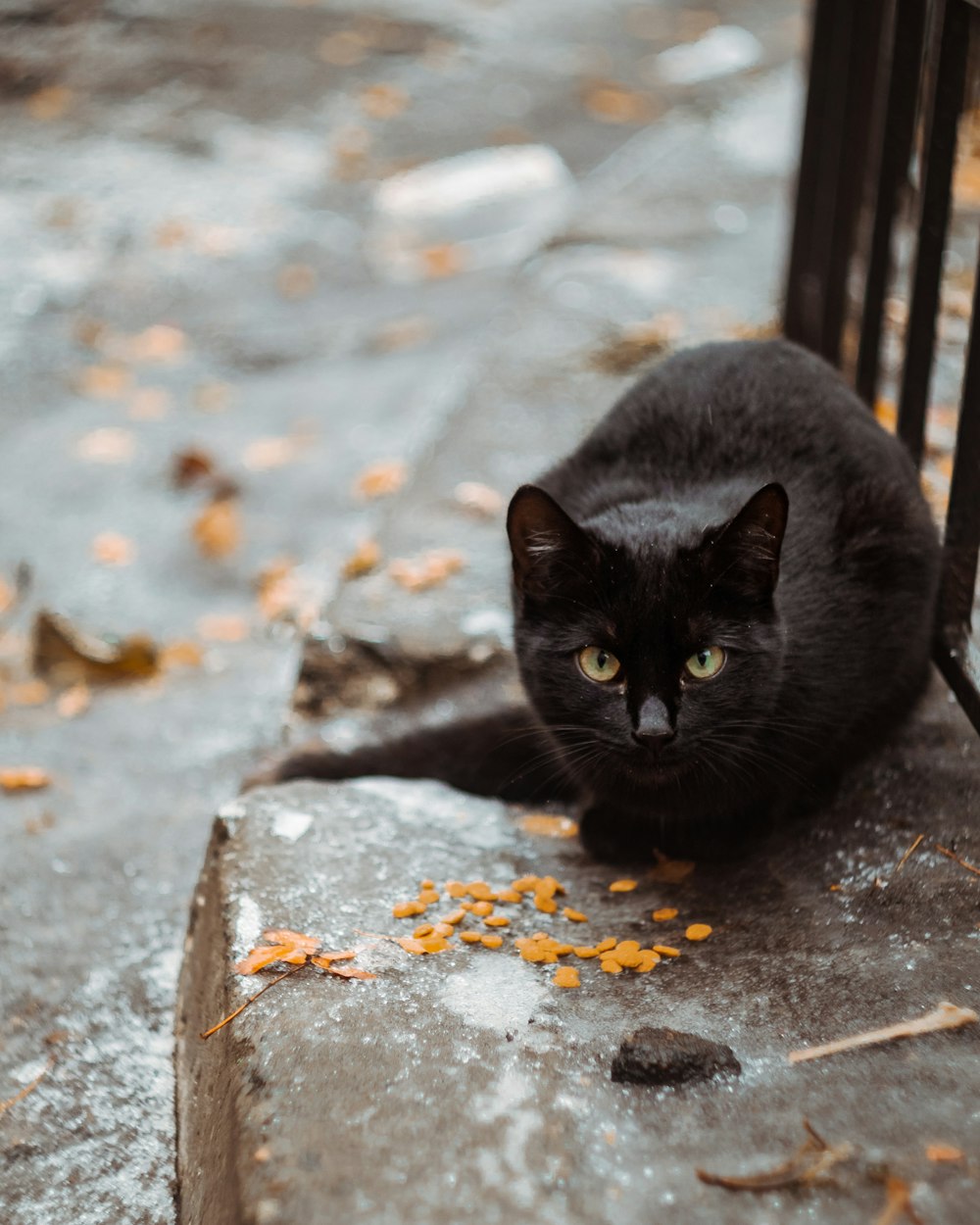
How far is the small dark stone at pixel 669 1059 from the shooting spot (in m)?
1.59

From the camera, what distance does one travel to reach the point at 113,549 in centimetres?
Result: 430

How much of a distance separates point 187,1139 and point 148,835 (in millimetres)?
1118

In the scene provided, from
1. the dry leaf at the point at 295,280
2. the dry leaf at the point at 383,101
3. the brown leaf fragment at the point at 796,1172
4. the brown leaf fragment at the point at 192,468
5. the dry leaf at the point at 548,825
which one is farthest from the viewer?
the dry leaf at the point at 383,101

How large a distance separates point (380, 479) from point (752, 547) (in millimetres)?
2578

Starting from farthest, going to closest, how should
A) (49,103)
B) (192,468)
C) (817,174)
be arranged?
1. (49,103)
2. (192,468)
3. (817,174)

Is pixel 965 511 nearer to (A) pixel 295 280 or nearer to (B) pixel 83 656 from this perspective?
(B) pixel 83 656

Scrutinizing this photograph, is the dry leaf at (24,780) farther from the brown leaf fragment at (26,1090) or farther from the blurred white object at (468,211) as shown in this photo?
the blurred white object at (468,211)

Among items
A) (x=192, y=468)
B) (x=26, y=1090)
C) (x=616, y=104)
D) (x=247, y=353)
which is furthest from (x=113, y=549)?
(x=616, y=104)

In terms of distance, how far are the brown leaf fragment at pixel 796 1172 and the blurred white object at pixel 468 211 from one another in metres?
5.15

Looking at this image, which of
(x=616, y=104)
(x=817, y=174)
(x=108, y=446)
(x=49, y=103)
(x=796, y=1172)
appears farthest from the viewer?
(x=616, y=104)

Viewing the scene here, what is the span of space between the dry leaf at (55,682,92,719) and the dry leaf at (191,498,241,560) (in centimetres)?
81

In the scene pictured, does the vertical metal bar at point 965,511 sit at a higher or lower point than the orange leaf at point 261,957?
higher

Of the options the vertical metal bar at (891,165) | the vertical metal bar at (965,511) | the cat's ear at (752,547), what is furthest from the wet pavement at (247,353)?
the vertical metal bar at (891,165)

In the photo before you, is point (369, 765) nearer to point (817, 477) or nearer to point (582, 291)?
point (817, 477)
